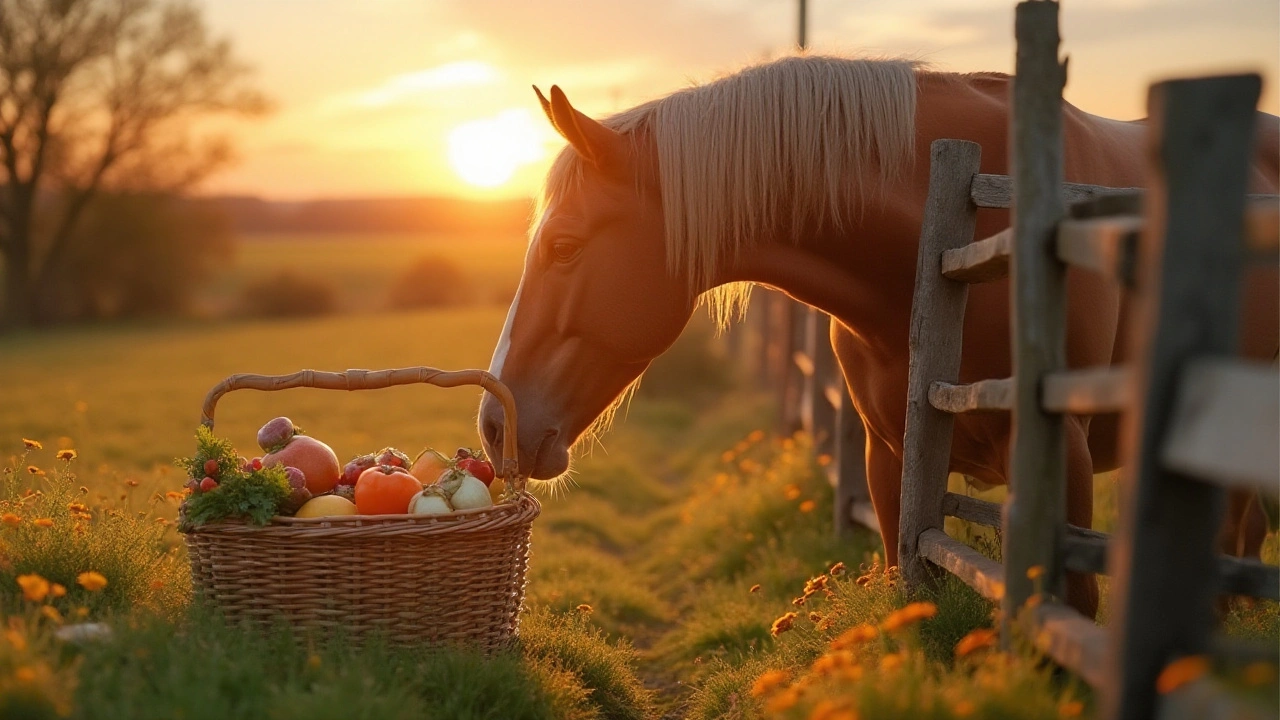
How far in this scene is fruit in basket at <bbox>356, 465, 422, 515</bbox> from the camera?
3.23 m

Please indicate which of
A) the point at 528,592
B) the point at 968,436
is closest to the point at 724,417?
the point at 528,592

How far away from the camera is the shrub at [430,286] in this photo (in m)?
43.7

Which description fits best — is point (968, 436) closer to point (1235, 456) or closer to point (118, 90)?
point (1235, 456)

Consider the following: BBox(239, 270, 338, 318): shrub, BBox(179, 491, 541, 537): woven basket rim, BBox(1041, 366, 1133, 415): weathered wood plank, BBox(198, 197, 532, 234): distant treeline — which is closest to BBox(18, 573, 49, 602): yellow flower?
BBox(179, 491, 541, 537): woven basket rim

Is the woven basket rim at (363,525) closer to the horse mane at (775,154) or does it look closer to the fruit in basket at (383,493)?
the fruit in basket at (383,493)

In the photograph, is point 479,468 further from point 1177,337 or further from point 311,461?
point 1177,337

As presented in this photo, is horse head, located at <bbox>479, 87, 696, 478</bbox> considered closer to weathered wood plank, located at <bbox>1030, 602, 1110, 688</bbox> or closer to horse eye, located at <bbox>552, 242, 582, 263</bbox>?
horse eye, located at <bbox>552, 242, 582, 263</bbox>

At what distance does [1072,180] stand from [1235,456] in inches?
81.9

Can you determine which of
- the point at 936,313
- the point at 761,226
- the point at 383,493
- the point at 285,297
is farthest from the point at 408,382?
the point at 285,297

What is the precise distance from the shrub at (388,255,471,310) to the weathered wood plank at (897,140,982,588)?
4139 cm

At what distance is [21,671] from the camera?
6.49ft

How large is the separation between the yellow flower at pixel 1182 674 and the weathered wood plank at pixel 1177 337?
10 cm

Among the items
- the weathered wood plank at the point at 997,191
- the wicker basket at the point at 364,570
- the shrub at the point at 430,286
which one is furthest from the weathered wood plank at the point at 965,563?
the shrub at the point at 430,286

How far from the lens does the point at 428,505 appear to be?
313cm
